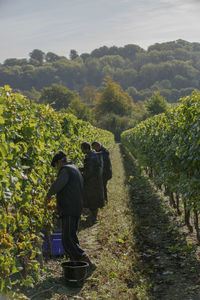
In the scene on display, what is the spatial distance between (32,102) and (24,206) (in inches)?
79.6

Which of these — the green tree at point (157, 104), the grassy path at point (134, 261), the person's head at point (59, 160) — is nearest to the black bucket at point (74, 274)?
the grassy path at point (134, 261)

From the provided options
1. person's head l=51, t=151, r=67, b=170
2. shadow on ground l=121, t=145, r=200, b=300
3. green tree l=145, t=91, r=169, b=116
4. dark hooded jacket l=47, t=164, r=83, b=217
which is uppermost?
green tree l=145, t=91, r=169, b=116

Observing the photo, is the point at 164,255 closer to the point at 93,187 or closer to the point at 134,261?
the point at 134,261

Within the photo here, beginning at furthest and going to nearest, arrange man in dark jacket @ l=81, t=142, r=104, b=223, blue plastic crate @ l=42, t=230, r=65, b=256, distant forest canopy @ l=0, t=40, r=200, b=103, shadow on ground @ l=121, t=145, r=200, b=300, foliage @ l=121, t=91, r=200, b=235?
distant forest canopy @ l=0, t=40, r=200, b=103 < man in dark jacket @ l=81, t=142, r=104, b=223 < blue plastic crate @ l=42, t=230, r=65, b=256 < foliage @ l=121, t=91, r=200, b=235 < shadow on ground @ l=121, t=145, r=200, b=300

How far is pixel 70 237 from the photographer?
19.5 feet

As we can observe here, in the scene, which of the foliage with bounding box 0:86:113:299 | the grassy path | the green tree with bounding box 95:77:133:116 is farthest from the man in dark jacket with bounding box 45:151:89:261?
the green tree with bounding box 95:77:133:116

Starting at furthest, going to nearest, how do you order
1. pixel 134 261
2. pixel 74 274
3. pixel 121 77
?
pixel 121 77
pixel 134 261
pixel 74 274

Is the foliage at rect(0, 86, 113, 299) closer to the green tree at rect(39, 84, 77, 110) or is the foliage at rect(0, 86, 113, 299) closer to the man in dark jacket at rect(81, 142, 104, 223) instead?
the man in dark jacket at rect(81, 142, 104, 223)

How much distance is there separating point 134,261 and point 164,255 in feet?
2.20

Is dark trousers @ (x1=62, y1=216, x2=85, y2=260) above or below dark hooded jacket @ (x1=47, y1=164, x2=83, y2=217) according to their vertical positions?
below

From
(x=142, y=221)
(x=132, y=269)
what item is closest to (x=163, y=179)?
(x=142, y=221)

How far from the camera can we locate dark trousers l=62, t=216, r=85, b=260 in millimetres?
5906

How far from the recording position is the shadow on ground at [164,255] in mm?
5520

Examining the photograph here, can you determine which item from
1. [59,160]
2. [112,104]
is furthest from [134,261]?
[112,104]
